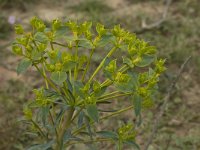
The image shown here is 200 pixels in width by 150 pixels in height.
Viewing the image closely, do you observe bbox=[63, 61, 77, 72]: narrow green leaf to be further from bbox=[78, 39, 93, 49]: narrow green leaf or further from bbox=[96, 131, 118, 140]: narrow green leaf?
bbox=[96, 131, 118, 140]: narrow green leaf

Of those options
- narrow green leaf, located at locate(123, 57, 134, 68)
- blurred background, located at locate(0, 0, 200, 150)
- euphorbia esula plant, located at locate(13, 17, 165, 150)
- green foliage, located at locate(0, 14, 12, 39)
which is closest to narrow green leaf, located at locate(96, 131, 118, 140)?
euphorbia esula plant, located at locate(13, 17, 165, 150)

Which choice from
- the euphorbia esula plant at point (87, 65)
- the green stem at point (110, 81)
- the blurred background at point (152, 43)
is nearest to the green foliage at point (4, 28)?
the blurred background at point (152, 43)

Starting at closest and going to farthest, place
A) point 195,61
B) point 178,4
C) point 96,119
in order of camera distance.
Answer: point 96,119 < point 195,61 < point 178,4

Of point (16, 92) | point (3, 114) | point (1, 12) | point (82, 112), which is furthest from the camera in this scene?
point (1, 12)

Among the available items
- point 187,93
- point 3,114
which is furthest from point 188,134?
point 3,114

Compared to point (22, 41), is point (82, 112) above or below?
below

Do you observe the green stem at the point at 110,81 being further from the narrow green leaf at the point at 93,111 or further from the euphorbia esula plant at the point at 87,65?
the narrow green leaf at the point at 93,111

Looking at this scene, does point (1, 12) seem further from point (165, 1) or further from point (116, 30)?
point (116, 30)
